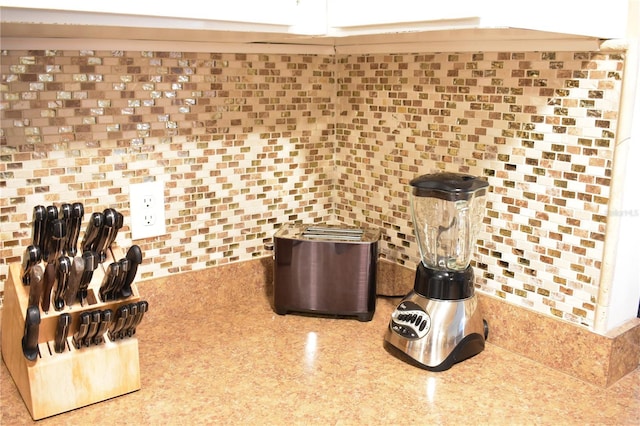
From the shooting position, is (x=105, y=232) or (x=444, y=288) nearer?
(x=105, y=232)

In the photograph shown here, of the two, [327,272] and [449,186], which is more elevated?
[449,186]

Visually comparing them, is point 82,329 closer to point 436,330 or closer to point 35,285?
point 35,285

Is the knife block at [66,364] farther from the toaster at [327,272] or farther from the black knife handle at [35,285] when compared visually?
the toaster at [327,272]

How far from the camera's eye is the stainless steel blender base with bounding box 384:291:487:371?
1.19 metres

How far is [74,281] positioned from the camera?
→ 99 cm

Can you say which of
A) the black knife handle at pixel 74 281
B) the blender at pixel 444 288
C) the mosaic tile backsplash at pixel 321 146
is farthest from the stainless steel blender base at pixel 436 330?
the black knife handle at pixel 74 281

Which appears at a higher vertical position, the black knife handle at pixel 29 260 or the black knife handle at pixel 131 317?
the black knife handle at pixel 29 260

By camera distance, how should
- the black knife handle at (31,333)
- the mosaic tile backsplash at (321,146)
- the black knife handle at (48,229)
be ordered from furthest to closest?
the mosaic tile backsplash at (321,146) < the black knife handle at (48,229) < the black knife handle at (31,333)

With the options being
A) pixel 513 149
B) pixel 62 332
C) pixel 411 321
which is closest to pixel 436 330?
pixel 411 321

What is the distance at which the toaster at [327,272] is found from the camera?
1.39m

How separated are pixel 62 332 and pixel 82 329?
30 millimetres

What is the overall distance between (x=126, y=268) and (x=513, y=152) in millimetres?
761

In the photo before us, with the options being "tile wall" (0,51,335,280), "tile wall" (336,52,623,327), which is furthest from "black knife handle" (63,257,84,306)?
"tile wall" (336,52,623,327)

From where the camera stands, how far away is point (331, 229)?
4.79 ft
